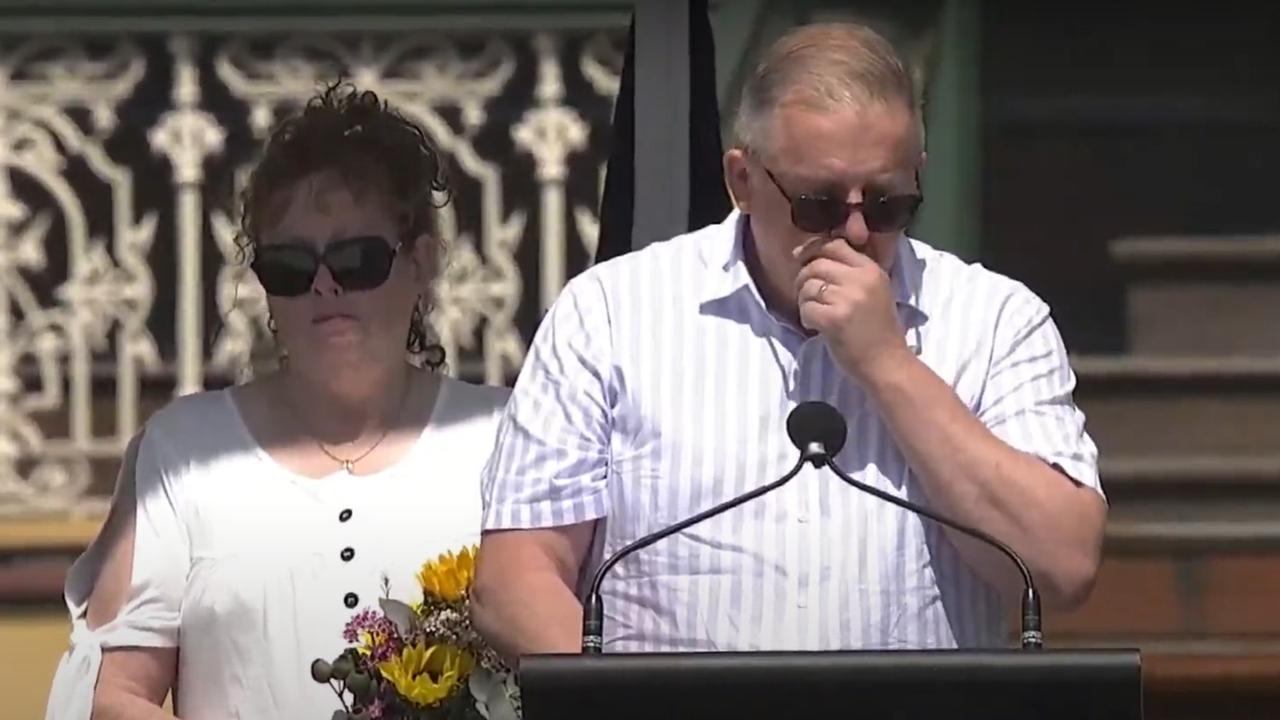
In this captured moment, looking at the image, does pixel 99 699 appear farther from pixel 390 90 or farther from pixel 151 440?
pixel 390 90

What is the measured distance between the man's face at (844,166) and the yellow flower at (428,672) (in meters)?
0.61

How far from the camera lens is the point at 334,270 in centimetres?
288

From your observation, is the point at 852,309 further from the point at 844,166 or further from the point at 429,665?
the point at 429,665

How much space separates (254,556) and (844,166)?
962 mm

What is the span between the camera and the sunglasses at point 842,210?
2.39 metres

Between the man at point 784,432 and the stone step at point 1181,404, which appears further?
the stone step at point 1181,404

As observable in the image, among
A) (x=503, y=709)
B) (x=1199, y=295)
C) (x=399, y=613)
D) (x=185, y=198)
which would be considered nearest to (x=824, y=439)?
(x=503, y=709)

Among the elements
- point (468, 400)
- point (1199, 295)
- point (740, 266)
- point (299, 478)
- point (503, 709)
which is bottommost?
point (503, 709)

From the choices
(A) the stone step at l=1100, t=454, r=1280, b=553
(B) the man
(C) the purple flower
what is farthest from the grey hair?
(A) the stone step at l=1100, t=454, r=1280, b=553

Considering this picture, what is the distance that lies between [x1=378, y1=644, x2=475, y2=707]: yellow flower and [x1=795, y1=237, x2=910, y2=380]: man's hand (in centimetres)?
55

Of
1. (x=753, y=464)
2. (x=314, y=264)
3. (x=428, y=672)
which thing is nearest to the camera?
(x=753, y=464)

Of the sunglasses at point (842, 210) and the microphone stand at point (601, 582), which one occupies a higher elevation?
the sunglasses at point (842, 210)

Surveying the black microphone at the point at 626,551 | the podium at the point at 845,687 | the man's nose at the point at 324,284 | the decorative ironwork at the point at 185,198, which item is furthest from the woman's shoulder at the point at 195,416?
the podium at the point at 845,687

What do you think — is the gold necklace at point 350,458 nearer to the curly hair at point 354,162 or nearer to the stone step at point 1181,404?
the curly hair at point 354,162
